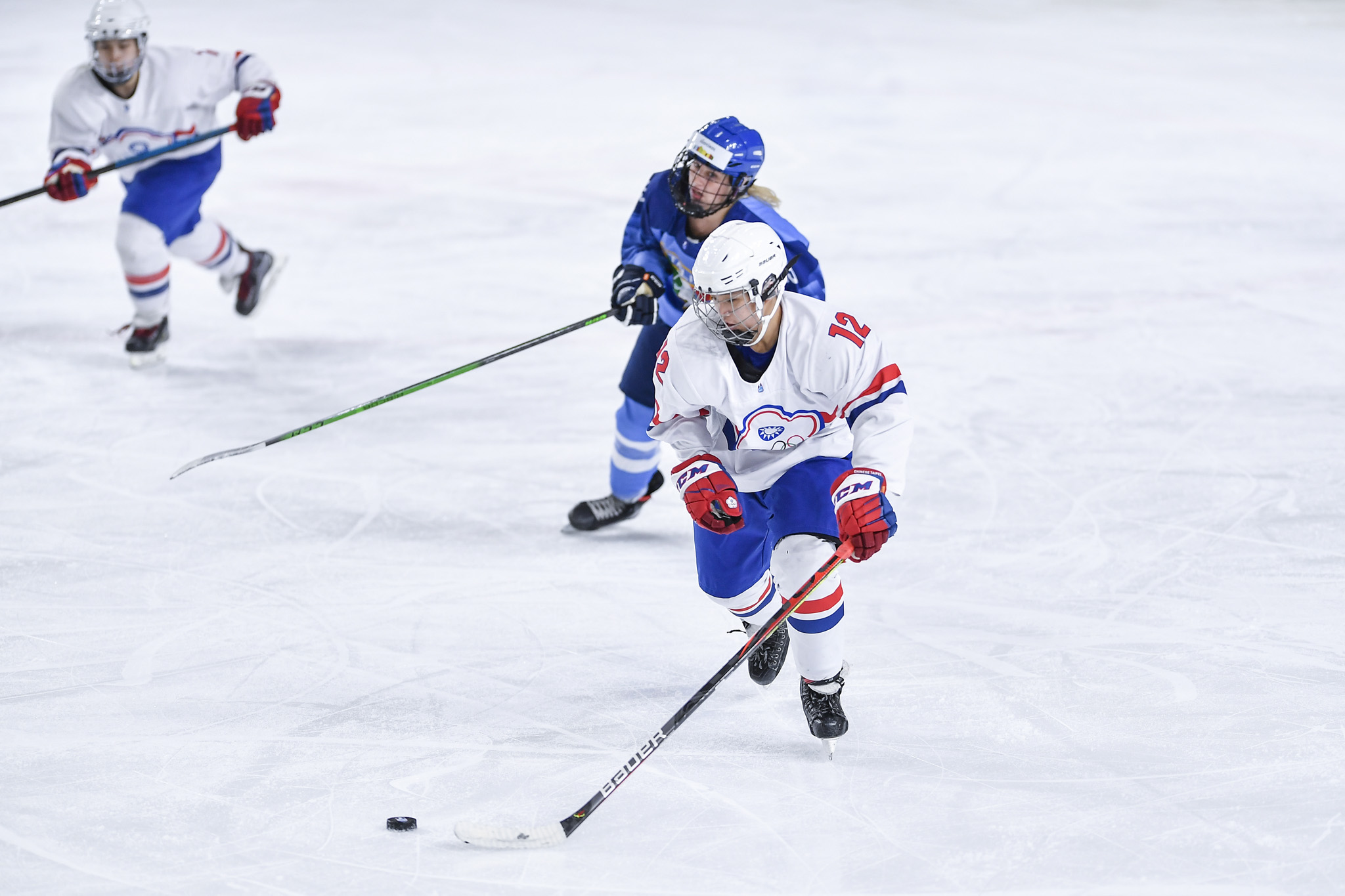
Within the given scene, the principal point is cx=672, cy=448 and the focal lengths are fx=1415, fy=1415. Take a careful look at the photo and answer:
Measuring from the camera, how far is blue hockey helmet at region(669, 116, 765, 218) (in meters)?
3.16

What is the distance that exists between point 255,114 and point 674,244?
6.93ft

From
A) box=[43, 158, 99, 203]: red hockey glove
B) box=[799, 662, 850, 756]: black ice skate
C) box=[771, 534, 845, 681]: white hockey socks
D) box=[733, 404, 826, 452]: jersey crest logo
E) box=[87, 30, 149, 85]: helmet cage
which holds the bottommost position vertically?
box=[799, 662, 850, 756]: black ice skate

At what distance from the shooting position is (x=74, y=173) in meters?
4.71

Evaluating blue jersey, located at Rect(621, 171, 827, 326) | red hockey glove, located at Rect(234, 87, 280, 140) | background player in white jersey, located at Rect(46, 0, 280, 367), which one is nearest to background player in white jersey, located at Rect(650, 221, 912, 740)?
blue jersey, located at Rect(621, 171, 827, 326)

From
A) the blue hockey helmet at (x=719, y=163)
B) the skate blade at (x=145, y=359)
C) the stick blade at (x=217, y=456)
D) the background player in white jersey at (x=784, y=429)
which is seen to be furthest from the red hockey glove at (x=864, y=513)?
the skate blade at (x=145, y=359)

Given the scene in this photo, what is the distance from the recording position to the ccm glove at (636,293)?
3.45 meters

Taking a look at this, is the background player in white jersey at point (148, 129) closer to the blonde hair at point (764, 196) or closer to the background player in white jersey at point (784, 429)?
the blonde hair at point (764, 196)

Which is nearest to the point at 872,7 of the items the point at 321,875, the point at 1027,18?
the point at 1027,18

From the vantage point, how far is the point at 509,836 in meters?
2.35

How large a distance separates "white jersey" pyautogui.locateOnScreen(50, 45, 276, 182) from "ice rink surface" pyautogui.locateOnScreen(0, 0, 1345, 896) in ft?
2.35

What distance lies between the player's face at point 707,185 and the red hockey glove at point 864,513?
965 millimetres

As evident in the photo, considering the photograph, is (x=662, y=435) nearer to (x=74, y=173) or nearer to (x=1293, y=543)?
(x=1293, y=543)

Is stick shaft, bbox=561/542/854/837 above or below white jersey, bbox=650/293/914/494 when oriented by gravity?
below

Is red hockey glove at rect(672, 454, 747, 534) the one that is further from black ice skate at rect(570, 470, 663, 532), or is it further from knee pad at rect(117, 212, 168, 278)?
knee pad at rect(117, 212, 168, 278)
